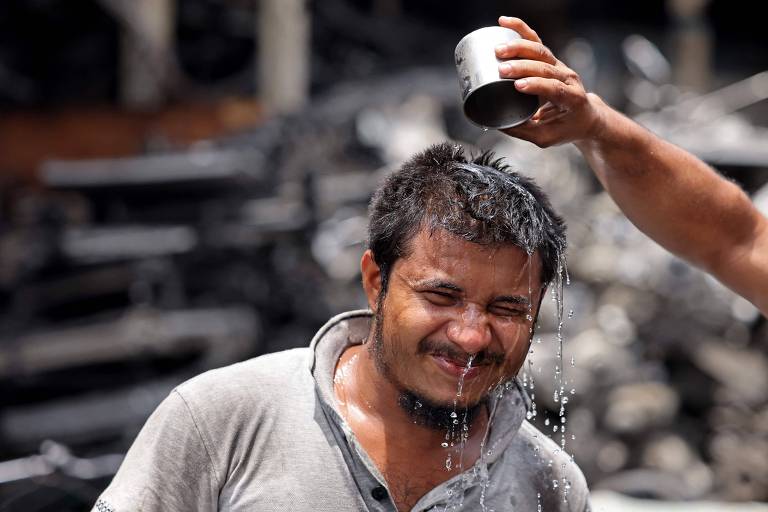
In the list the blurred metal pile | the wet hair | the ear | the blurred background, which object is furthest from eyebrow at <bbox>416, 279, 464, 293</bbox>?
the blurred metal pile

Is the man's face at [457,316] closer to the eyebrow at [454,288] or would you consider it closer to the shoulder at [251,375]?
the eyebrow at [454,288]

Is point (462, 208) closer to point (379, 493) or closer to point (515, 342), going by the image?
point (515, 342)

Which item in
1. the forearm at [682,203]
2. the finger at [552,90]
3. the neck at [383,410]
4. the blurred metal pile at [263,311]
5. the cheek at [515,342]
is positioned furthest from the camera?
the blurred metal pile at [263,311]

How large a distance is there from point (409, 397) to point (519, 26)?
88 centimetres

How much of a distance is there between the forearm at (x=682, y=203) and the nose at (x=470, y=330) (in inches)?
23.1

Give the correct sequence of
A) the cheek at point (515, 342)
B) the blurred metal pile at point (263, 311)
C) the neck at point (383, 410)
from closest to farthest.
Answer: the cheek at point (515, 342), the neck at point (383, 410), the blurred metal pile at point (263, 311)

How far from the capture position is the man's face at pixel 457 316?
217 cm

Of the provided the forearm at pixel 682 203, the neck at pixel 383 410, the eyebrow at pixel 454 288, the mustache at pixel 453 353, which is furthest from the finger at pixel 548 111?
the neck at pixel 383 410

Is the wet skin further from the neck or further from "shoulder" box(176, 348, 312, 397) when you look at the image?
"shoulder" box(176, 348, 312, 397)

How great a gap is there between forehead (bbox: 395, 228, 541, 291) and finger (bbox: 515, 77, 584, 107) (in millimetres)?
342

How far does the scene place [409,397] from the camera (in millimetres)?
2273

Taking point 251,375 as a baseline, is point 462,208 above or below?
above

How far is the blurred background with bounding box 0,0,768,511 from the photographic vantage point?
7.25 m

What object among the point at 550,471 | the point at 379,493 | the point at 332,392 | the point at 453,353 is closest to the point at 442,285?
the point at 453,353
